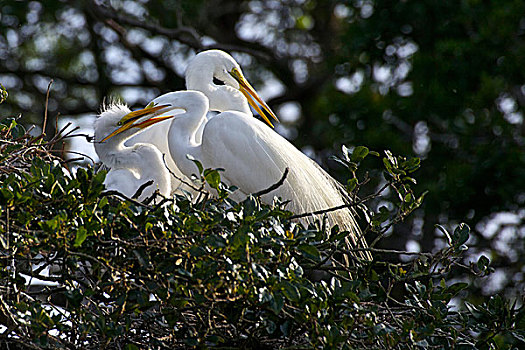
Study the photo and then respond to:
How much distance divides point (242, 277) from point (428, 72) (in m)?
4.12

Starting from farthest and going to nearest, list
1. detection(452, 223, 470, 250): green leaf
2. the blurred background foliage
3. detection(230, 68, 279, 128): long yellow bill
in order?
the blurred background foliage < detection(230, 68, 279, 128): long yellow bill < detection(452, 223, 470, 250): green leaf

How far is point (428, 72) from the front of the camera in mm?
5633

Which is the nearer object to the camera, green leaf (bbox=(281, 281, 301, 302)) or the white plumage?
green leaf (bbox=(281, 281, 301, 302))

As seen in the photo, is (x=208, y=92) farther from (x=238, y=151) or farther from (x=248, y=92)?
(x=238, y=151)

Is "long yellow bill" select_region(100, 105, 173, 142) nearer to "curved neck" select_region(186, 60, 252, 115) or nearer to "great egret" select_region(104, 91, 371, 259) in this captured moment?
"great egret" select_region(104, 91, 371, 259)

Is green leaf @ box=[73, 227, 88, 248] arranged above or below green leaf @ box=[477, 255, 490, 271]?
above

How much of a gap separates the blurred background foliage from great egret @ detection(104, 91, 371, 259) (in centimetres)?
144

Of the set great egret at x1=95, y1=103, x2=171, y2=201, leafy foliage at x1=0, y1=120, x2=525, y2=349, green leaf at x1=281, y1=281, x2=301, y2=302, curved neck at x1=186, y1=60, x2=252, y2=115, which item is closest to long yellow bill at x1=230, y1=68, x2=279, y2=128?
curved neck at x1=186, y1=60, x2=252, y2=115

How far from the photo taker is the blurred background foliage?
17.4 feet

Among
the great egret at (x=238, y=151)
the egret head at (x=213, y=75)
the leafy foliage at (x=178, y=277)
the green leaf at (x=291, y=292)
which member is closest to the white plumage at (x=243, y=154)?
the great egret at (x=238, y=151)

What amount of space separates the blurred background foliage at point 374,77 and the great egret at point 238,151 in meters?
1.44

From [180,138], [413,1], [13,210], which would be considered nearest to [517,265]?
[413,1]

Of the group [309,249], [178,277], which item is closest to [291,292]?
[309,249]

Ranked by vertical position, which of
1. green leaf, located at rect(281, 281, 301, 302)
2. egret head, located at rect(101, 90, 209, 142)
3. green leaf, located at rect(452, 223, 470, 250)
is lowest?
green leaf, located at rect(452, 223, 470, 250)
